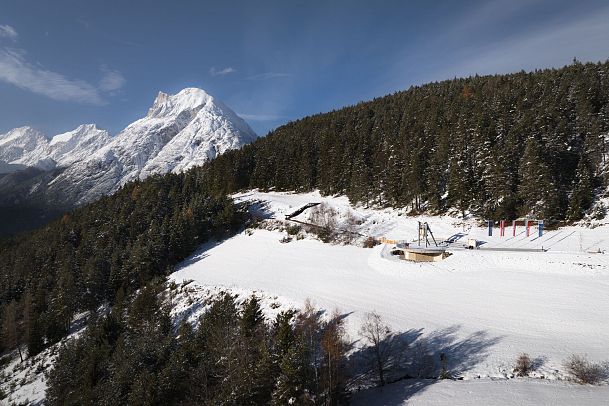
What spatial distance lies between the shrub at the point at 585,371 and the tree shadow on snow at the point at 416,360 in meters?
4.24

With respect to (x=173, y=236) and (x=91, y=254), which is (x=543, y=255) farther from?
(x=91, y=254)

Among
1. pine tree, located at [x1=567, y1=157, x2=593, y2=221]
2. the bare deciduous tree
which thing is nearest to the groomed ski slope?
the bare deciduous tree

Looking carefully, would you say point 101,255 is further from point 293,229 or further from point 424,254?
point 424,254

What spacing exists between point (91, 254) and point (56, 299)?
17215mm

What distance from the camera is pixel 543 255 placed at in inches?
1231

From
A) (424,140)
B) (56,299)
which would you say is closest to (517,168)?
(424,140)

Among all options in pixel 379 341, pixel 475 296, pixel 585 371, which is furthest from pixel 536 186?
pixel 379 341

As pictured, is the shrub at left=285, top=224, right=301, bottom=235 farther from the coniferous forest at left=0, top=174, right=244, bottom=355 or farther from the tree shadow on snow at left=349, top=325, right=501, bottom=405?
the tree shadow on snow at left=349, top=325, right=501, bottom=405

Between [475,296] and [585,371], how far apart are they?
10342 mm

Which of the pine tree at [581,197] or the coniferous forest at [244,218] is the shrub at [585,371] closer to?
the coniferous forest at [244,218]

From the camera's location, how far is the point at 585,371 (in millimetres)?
18125

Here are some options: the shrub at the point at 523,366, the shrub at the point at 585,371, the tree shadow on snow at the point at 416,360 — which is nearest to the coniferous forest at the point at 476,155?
the shrub at the point at 585,371

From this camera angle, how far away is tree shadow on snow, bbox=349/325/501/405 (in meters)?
20.2

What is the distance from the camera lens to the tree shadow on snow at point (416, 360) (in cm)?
2025
